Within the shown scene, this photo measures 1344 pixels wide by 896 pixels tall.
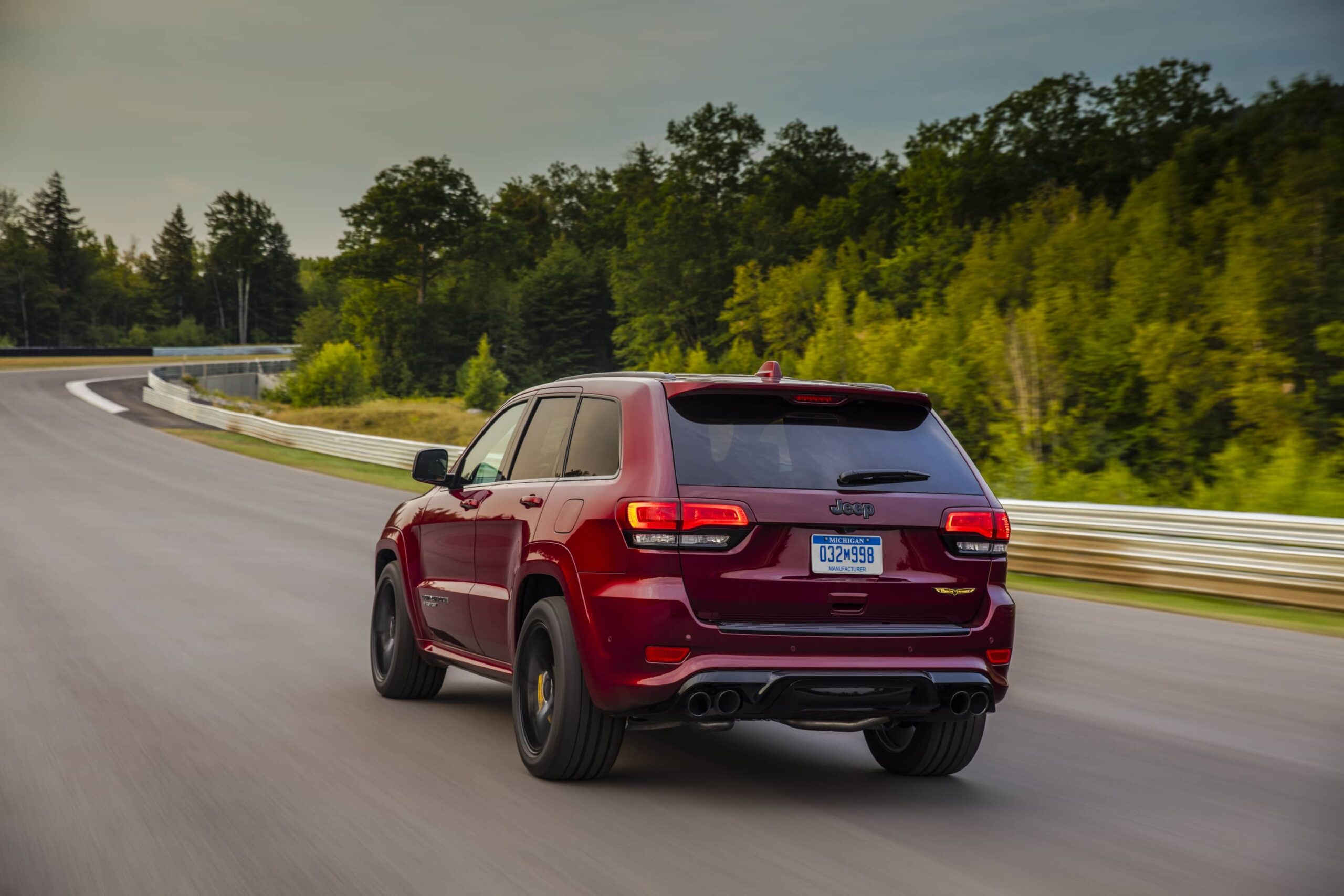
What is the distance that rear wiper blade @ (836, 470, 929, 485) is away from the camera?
5.29 meters

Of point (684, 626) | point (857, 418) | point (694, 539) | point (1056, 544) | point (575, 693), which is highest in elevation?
point (857, 418)

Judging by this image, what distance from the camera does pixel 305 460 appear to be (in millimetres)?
36062

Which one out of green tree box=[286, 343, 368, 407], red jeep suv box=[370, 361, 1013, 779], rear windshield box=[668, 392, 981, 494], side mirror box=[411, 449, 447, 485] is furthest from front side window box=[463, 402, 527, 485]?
green tree box=[286, 343, 368, 407]

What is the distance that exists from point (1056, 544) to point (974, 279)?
34.2m

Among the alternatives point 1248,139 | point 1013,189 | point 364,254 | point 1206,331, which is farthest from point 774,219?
point 1206,331

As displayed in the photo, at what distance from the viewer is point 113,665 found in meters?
8.41

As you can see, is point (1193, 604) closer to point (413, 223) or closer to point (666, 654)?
point (666, 654)

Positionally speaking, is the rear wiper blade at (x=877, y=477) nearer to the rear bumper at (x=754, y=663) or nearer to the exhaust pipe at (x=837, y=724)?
the rear bumper at (x=754, y=663)

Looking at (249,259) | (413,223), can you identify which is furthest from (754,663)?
(249,259)

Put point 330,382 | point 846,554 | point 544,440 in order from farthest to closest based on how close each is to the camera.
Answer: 1. point 330,382
2. point 544,440
3. point 846,554

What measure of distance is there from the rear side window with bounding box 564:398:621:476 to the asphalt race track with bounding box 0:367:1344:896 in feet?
4.20

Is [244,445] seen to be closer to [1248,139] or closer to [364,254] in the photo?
[1248,139]

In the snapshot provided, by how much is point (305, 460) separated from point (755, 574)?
32533mm

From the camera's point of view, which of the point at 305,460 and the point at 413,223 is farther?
the point at 413,223
